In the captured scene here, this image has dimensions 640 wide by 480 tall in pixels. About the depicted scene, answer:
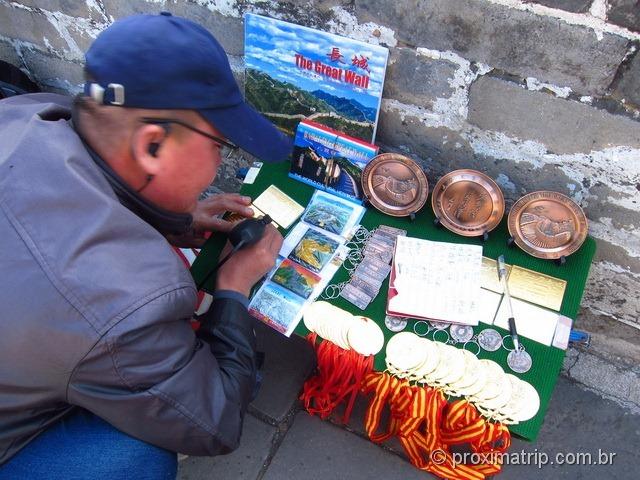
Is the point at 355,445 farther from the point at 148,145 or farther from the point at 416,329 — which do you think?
the point at 148,145

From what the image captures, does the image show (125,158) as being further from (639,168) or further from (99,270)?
(639,168)

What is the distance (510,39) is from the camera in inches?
76.7

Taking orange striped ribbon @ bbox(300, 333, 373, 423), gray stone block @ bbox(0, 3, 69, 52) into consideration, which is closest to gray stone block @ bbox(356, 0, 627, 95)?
orange striped ribbon @ bbox(300, 333, 373, 423)

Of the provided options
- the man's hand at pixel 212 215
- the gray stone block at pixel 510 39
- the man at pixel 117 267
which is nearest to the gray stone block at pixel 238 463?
the man at pixel 117 267

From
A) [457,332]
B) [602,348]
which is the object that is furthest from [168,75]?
[602,348]

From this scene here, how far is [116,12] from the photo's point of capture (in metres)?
2.81

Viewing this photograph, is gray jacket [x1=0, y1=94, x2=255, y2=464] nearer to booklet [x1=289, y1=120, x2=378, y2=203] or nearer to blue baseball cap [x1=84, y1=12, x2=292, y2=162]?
blue baseball cap [x1=84, y1=12, x2=292, y2=162]

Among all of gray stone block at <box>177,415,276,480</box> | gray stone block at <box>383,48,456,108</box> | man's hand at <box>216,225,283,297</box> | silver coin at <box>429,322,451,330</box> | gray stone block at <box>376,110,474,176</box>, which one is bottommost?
gray stone block at <box>177,415,276,480</box>

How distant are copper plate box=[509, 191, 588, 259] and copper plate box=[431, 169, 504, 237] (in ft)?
0.29

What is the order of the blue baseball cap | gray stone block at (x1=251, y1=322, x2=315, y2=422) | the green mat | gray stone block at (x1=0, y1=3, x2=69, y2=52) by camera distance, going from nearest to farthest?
1. the blue baseball cap
2. the green mat
3. gray stone block at (x1=251, y1=322, x2=315, y2=422)
4. gray stone block at (x1=0, y1=3, x2=69, y2=52)

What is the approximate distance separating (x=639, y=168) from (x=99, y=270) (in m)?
1.99

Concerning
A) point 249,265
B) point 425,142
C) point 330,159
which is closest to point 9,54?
point 330,159

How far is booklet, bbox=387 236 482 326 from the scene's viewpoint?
208 cm

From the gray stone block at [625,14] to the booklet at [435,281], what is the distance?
0.97 metres
